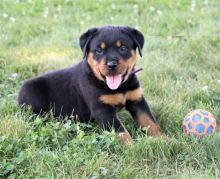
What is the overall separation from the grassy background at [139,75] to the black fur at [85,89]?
16 cm

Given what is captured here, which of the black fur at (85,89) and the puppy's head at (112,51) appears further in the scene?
the black fur at (85,89)

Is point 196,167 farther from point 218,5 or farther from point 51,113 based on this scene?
point 218,5

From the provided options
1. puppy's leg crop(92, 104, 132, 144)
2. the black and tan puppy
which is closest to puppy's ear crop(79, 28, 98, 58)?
the black and tan puppy

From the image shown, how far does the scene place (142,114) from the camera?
429 cm

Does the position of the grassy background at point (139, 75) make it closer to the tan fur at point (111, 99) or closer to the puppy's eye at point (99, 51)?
the tan fur at point (111, 99)

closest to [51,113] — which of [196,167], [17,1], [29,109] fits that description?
[29,109]

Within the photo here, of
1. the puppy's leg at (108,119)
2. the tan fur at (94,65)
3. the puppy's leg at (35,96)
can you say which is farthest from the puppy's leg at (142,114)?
the puppy's leg at (35,96)

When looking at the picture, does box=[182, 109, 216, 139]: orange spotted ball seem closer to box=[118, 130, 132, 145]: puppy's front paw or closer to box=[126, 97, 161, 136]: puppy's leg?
box=[126, 97, 161, 136]: puppy's leg

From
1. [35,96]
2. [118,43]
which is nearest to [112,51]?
[118,43]

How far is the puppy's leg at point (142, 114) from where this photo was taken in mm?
4203

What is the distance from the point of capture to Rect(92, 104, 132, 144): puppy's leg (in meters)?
4.02

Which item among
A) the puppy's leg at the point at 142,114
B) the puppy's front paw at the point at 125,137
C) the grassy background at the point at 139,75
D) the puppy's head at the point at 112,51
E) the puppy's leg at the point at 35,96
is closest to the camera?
the grassy background at the point at 139,75

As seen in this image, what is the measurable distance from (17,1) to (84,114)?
5.00 m

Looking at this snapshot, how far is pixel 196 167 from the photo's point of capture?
11.5 feet
